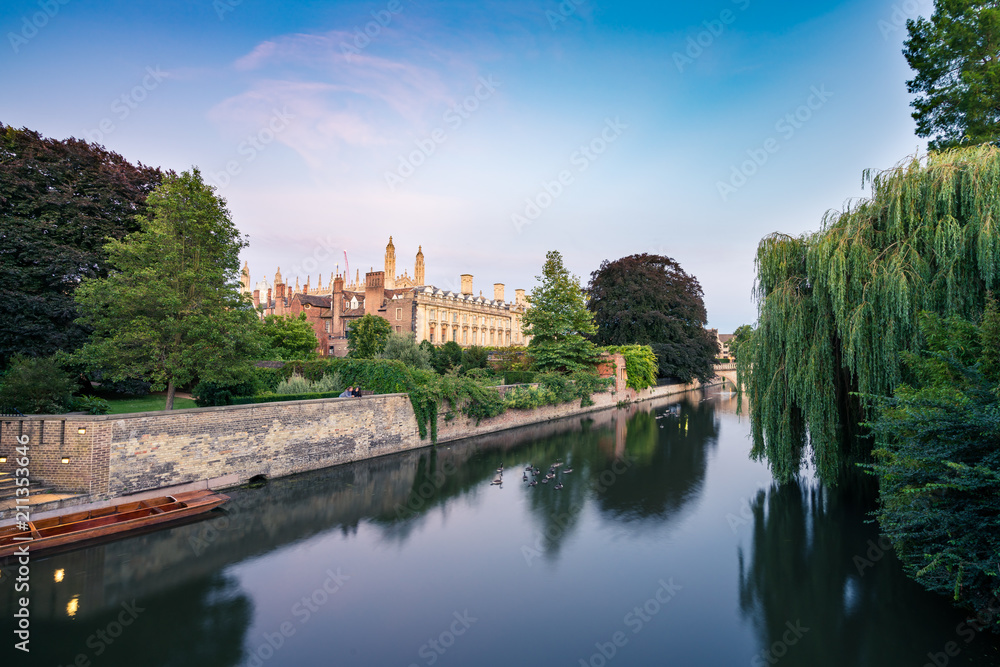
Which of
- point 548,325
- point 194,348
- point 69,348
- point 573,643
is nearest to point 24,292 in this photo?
point 69,348

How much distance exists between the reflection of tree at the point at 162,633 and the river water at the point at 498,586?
0.03 metres

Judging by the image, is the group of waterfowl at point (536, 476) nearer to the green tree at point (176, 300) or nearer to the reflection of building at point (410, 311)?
the green tree at point (176, 300)

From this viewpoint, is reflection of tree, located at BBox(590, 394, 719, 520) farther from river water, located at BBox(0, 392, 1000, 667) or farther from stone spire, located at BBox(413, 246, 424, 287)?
stone spire, located at BBox(413, 246, 424, 287)

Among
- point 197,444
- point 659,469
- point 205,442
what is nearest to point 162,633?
point 197,444

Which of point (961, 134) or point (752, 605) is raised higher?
point (961, 134)

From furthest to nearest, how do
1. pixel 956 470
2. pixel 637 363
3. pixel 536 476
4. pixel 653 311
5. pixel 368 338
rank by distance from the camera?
pixel 653 311, pixel 637 363, pixel 368 338, pixel 536 476, pixel 956 470

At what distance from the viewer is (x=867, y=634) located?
656 centimetres

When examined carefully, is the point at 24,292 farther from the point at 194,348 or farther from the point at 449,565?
the point at 449,565

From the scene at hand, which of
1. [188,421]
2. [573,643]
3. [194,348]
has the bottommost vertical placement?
[573,643]

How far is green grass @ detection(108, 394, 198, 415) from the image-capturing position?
15.8 metres

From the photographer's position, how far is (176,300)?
12.1 metres

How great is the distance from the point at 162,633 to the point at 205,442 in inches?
250

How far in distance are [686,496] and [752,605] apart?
19.7ft

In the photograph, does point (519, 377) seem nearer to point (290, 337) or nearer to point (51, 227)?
point (290, 337)
